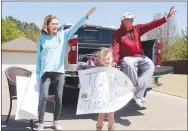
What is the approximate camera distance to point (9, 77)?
477 centimetres

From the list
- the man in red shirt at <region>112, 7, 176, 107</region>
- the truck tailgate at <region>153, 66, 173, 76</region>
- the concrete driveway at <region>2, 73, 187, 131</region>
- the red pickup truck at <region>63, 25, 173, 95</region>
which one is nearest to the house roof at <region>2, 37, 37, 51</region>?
the red pickup truck at <region>63, 25, 173, 95</region>

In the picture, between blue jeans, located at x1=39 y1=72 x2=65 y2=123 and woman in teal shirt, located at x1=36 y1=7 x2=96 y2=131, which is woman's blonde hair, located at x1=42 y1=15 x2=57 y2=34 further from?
blue jeans, located at x1=39 y1=72 x2=65 y2=123

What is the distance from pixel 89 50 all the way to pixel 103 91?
403 cm

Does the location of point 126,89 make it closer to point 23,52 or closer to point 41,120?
point 41,120

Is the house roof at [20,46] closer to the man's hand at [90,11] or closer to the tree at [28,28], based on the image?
the tree at [28,28]

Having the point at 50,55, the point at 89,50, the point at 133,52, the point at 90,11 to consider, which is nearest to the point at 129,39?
the point at 133,52

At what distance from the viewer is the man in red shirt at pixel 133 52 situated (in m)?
4.49

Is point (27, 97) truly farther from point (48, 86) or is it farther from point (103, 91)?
point (103, 91)

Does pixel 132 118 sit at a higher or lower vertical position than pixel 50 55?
lower

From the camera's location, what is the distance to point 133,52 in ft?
15.2

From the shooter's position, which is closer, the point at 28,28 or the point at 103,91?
the point at 103,91

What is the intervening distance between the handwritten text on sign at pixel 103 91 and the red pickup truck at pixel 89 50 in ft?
6.17

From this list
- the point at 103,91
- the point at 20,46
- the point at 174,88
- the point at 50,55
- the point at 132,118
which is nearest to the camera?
the point at 103,91

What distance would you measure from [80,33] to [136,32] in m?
3.05
